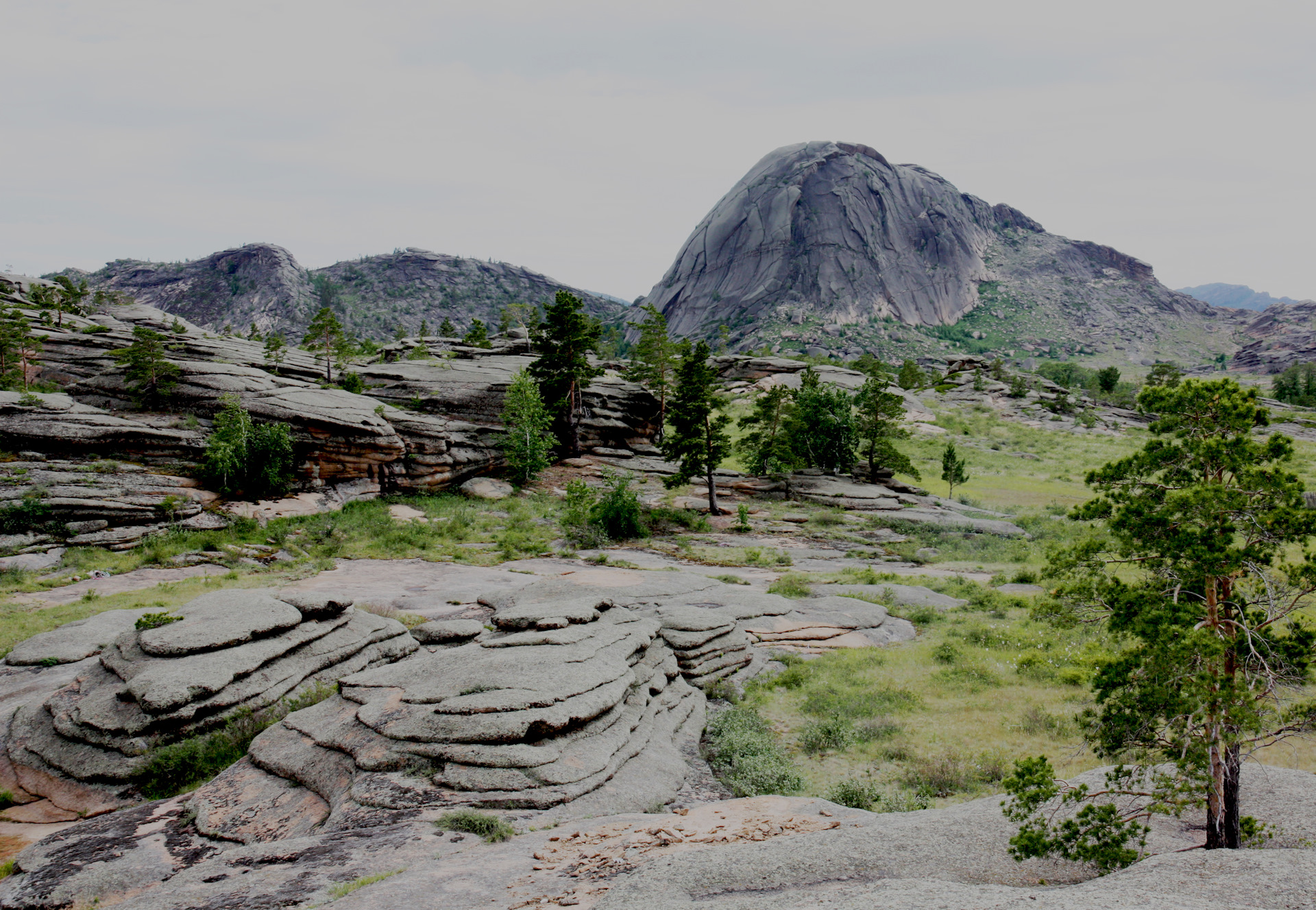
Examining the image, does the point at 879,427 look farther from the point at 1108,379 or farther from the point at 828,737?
the point at 1108,379

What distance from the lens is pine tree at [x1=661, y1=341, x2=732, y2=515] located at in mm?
34500

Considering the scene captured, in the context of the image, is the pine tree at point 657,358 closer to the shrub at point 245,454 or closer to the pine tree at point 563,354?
the pine tree at point 563,354

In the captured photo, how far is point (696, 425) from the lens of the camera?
115ft

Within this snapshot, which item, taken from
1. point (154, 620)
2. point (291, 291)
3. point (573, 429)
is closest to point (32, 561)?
point (154, 620)

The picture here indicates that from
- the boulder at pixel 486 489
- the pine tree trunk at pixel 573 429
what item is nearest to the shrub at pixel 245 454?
the boulder at pixel 486 489

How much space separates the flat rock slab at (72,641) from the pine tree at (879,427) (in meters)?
37.1

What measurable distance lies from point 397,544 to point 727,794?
69.1ft

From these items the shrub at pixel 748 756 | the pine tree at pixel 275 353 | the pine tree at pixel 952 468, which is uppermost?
the pine tree at pixel 275 353

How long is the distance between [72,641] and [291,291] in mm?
186510

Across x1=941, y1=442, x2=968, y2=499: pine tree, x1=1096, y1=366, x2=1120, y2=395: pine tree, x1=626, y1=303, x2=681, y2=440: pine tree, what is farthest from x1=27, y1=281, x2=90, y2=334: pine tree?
x1=1096, y1=366, x2=1120, y2=395: pine tree

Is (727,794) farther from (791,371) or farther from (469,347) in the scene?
(791,371)

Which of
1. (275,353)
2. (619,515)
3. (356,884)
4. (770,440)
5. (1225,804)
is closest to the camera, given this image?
(1225,804)

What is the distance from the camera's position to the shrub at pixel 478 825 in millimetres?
7496

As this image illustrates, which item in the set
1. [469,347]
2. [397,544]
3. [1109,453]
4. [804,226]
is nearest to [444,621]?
[397,544]
